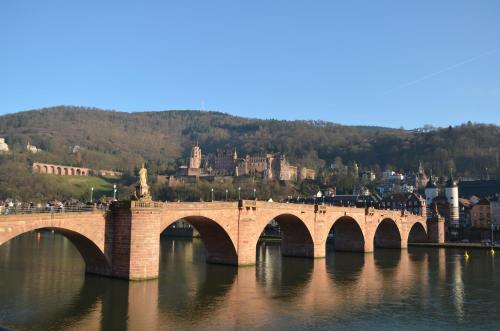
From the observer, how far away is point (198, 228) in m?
44.6

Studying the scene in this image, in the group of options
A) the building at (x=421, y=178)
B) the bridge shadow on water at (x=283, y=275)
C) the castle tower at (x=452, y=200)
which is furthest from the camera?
the building at (x=421, y=178)

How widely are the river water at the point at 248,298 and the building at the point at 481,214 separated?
6810 centimetres

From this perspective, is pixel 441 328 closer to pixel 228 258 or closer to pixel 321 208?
pixel 228 258

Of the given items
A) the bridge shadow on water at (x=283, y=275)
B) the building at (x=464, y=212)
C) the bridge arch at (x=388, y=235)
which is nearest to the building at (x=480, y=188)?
the building at (x=464, y=212)

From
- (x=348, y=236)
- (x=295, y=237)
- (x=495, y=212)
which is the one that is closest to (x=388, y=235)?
(x=348, y=236)

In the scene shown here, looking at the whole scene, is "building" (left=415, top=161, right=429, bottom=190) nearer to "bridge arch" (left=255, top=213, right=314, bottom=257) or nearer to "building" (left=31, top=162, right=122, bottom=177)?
"building" (left=31, top=162, right=122, bottom=177)

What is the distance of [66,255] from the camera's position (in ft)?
185

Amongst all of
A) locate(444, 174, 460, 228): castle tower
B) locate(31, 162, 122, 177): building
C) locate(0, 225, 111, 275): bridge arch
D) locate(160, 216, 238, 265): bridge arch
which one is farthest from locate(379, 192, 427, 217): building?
locate(31, 162, 122, 177): building

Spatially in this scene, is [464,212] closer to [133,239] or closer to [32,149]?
[133,239]

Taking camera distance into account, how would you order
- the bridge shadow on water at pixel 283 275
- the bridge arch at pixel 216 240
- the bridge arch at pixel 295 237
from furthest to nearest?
the bridge arch at pixel 295 237, the bridge arch at pixel 216 240, the bridge shadow on water at pixel 283 275

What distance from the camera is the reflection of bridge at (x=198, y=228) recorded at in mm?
32688

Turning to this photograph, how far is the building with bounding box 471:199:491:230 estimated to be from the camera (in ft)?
362

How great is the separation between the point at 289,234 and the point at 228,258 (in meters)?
14.7

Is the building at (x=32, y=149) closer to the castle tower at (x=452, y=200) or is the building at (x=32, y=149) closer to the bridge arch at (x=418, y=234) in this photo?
the bridge arch at (x=418, y=234)
